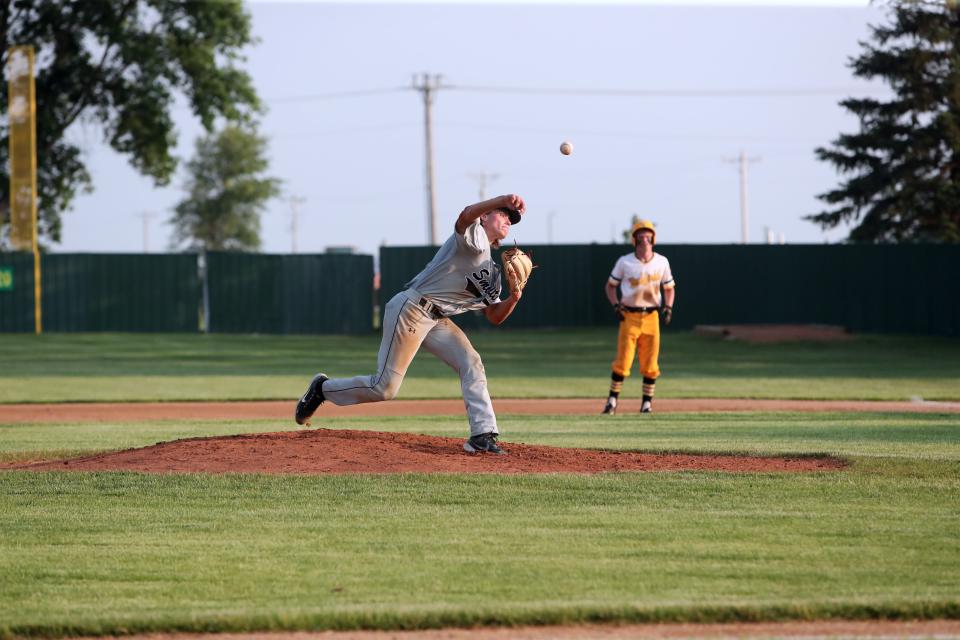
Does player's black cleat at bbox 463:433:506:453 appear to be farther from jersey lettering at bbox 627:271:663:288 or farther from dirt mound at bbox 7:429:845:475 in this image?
jersey lettering at bbox 627:271:663:288

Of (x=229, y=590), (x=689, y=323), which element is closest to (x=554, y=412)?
(x=229, y=590)

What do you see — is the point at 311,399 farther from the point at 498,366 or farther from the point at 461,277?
the point at 498,366

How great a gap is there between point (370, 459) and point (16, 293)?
1077 inches

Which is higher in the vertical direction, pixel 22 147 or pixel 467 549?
pixel 22 147

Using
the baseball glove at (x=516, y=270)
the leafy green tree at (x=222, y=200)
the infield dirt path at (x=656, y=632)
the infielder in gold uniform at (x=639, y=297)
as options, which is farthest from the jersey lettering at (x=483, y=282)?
the leafy green tree at (x=222, y=200)

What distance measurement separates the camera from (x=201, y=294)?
3572 cm

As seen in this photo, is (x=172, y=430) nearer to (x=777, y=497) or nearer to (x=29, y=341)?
(x=777, y=497)

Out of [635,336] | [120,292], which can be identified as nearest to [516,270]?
[635,336]

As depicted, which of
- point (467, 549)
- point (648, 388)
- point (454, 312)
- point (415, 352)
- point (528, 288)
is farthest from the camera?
point (528, 288)

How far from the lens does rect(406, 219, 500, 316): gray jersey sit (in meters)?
9.18

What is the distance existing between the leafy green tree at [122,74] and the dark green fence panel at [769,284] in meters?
10.5

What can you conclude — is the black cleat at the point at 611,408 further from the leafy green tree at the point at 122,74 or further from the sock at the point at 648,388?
the leafy green tree at the point at 122,74

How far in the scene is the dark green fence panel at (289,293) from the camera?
35.7 metres

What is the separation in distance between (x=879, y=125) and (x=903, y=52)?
6.60 feet
